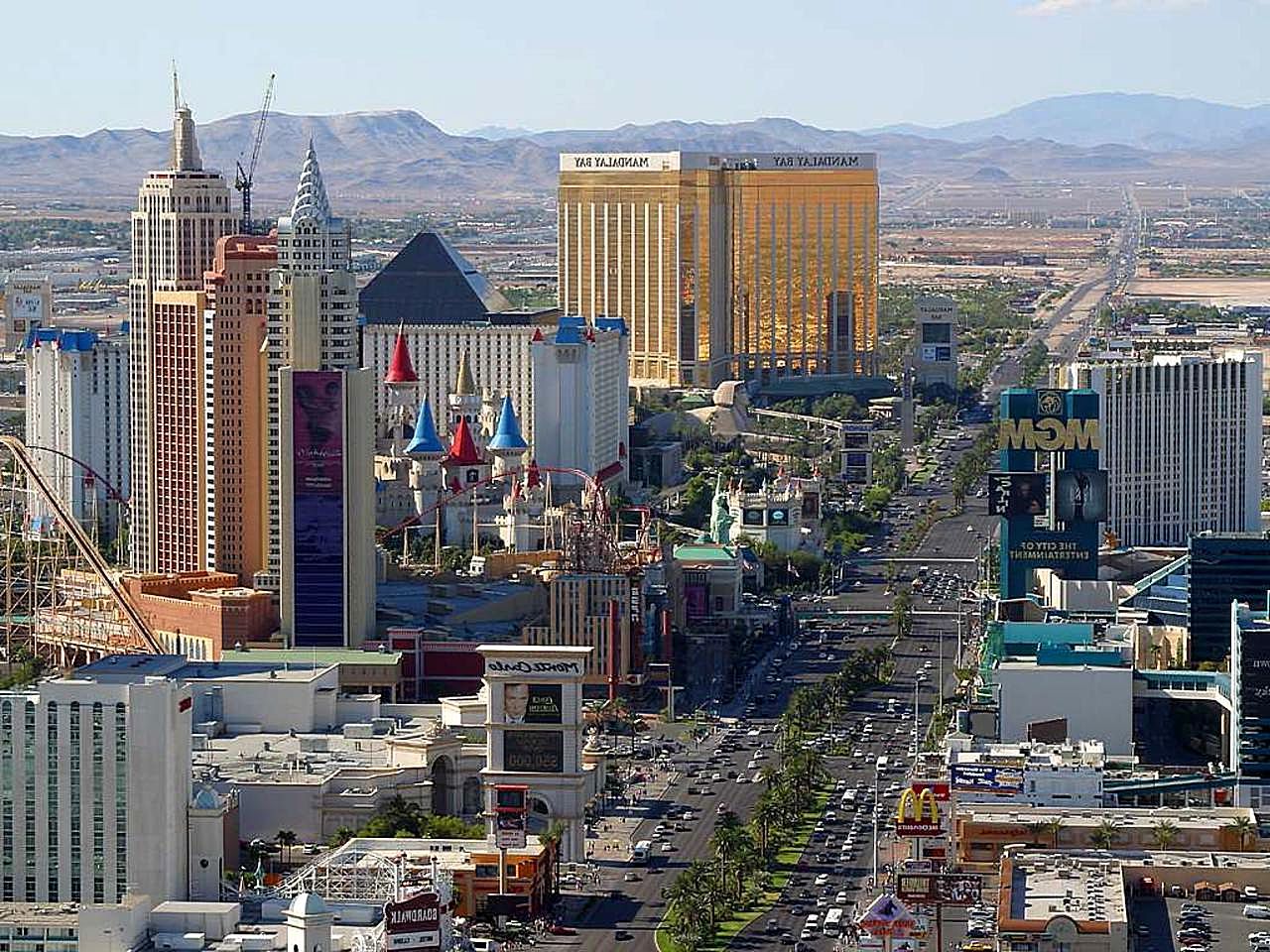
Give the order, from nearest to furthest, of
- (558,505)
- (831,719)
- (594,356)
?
1. (831,719)
2. (558,505)
3. (594,356)

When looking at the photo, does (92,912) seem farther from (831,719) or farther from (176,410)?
(176,410)

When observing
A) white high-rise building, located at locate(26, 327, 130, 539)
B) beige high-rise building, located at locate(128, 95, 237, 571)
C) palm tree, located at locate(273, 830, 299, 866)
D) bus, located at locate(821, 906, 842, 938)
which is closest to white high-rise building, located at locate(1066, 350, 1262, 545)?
beige high-rise building, located at locate(128, 95, 237, 571)

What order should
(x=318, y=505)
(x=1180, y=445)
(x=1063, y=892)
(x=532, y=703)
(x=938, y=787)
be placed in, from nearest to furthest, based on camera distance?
(x=1063, y=892)
(x=938, y=787)
(x=532, y=703)
(x=318, y=505)
(x=1180, y=445)

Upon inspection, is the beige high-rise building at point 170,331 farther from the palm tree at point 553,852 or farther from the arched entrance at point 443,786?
the palm tree at point 553,852

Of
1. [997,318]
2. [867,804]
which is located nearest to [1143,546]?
[867,804]

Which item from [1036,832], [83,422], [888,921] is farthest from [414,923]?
[83,422]

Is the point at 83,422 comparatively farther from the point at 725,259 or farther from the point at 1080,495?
the point at 725,259
